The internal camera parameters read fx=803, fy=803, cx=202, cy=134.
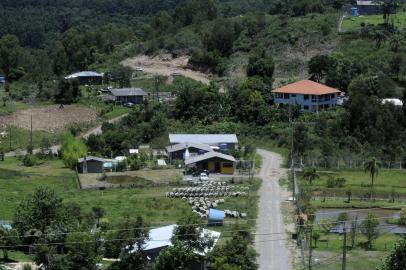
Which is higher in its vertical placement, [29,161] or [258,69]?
[258,69]

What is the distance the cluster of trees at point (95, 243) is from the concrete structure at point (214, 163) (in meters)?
14.8

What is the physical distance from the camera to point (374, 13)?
76500 mm

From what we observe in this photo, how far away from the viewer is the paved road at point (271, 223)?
28714 millimetres

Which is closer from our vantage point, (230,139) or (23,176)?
(23,176)

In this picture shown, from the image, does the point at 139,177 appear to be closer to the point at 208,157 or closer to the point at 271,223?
the point at 208,157

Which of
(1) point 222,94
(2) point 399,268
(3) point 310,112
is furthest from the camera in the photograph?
(1) point 222,94

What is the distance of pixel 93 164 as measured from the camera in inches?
1827

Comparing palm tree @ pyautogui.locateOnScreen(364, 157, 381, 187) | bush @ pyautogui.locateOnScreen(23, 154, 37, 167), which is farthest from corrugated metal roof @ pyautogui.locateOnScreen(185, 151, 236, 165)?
bush @ pyautogui.locateOnScreen(23, 154, 37, 167)

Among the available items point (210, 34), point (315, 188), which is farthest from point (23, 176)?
point (210, 34)

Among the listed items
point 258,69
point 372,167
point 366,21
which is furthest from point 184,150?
point 366,21

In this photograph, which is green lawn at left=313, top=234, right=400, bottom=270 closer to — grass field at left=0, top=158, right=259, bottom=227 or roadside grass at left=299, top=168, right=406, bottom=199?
grass field at left=0, top=158, right=259, bottom=227

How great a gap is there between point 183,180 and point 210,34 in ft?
106

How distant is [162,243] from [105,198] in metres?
12.6

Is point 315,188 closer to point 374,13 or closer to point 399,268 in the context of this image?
point 399,268
